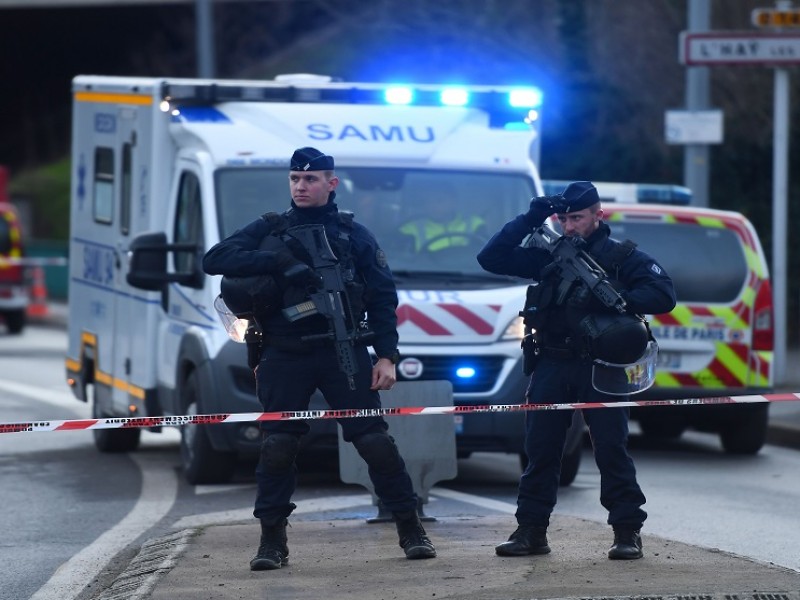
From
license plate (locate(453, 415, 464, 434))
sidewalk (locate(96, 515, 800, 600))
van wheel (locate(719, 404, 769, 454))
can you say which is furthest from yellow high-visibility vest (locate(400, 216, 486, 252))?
Answer: van wheel (locate(719, 404, 769, 454))

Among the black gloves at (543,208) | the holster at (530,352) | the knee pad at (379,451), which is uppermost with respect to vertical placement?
the black gloves at (543,208)

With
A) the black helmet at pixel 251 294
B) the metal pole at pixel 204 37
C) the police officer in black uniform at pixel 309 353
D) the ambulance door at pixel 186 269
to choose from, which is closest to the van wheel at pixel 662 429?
the ambulance door at pixel 186 269

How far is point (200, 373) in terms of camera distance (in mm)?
10711

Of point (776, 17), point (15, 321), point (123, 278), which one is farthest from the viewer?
point (15, 321)

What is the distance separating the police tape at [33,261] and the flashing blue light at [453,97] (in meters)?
15.1

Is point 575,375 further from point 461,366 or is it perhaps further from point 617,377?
point 461,366

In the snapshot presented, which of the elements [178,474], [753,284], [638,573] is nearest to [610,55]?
[753,284]

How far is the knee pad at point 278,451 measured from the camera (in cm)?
770

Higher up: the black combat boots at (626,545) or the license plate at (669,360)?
the license plate at (669,360)

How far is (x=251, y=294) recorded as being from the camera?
7672mm

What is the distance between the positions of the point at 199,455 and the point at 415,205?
6.55ft

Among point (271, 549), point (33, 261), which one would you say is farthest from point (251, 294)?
point (33, 261)

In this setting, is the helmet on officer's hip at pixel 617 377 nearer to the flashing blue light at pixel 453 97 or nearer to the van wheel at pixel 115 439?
the flashing blue light at pixel 453 97

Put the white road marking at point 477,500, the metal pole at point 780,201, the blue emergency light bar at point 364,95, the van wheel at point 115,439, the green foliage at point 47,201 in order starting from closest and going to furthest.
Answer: the white road marking at point 477,500, the blue emergency light bar at point 364,95, the van wheel at point 115,439, the metal pole at point 780,201, the green foliage at point 47,201
